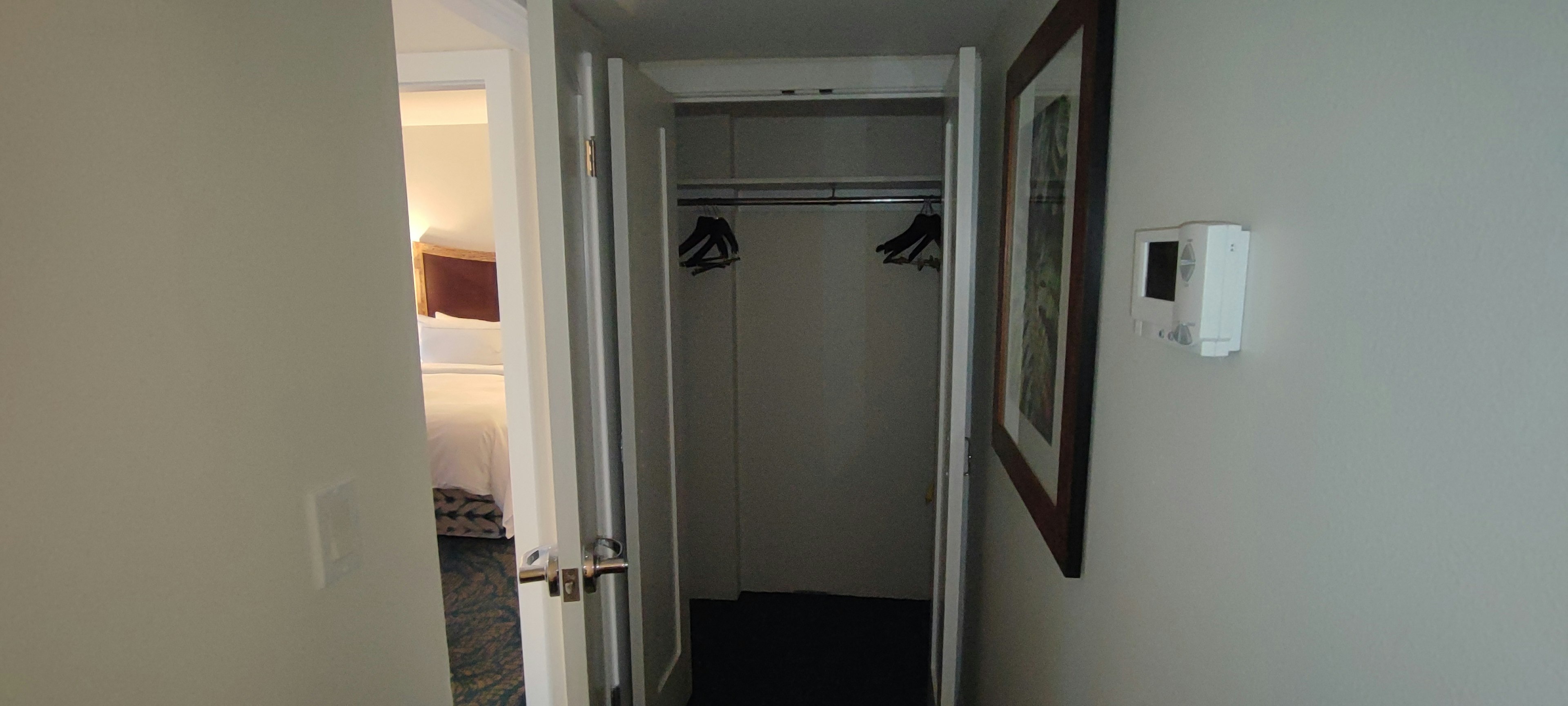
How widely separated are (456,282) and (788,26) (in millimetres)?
3851

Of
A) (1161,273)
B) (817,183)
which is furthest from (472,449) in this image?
(1161,273)

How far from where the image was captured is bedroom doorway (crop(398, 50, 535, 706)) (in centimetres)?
182

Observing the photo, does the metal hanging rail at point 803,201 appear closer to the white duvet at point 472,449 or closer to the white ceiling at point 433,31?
the white ceiling at point 433,31

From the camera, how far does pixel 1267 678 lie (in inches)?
21.3

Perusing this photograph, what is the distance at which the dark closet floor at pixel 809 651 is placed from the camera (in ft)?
8.10

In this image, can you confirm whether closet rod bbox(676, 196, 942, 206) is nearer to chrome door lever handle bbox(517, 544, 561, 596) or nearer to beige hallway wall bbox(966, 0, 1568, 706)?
chrome door lever handle bbox(517, 544, 561, 596)

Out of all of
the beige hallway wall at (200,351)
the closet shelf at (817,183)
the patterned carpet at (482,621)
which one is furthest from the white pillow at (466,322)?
the beige hallway wall at (200,351)

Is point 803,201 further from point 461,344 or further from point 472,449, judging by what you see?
point 461,344

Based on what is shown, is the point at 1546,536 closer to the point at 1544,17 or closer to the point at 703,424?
the point at 1544,17

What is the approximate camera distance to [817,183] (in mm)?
2537

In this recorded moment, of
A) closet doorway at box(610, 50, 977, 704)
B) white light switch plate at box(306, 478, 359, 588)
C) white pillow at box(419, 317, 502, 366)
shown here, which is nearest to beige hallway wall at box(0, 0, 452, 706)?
white light switch plate at box(306, 478, 359, 588)

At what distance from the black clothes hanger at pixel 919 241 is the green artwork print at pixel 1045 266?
137 centimetres

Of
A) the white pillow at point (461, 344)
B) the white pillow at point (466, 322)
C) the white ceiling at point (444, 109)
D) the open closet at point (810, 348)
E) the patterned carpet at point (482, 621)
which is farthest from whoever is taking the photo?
the white pillow at point (466, 322)

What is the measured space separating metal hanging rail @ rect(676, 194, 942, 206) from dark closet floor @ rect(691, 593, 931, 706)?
154 centimetres
